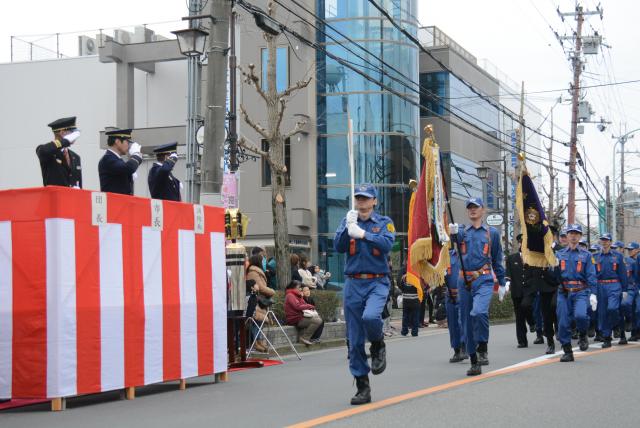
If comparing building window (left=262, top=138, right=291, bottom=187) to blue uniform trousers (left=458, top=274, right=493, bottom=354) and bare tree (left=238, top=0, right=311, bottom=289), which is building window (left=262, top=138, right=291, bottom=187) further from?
blue uniform trousers (left=458, top=274, right=493, bottom=354)

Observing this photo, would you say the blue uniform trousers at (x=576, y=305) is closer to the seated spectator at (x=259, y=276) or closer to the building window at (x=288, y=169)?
the seated spectator at (x=259, y=276)

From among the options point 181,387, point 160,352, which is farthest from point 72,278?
point 181,387

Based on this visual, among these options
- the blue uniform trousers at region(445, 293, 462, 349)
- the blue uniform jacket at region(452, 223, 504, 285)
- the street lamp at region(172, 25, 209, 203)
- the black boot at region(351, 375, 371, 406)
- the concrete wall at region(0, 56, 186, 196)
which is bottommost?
the black boot at region(351, 375, 371, 406)

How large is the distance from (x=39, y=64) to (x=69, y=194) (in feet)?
113

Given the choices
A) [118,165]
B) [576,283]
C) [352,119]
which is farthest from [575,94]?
[118,165]

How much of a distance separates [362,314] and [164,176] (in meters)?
3.80

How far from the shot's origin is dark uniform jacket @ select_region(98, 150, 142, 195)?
10852 mm

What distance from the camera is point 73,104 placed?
4109 cm

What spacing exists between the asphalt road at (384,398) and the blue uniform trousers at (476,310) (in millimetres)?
510

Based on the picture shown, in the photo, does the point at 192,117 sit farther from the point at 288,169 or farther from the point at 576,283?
the point at 288,169

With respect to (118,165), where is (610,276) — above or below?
below

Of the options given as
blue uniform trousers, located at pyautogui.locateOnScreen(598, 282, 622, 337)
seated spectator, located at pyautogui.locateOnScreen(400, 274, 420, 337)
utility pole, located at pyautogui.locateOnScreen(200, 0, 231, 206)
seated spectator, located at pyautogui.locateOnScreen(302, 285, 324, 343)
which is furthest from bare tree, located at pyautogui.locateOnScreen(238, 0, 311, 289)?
utility pole, located at pyautogui.locateOnScreen(200, 0, 231, 206)

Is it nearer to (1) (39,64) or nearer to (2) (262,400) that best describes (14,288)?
(2) (262,400)

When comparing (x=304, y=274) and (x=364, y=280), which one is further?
(x=304, y=274)
